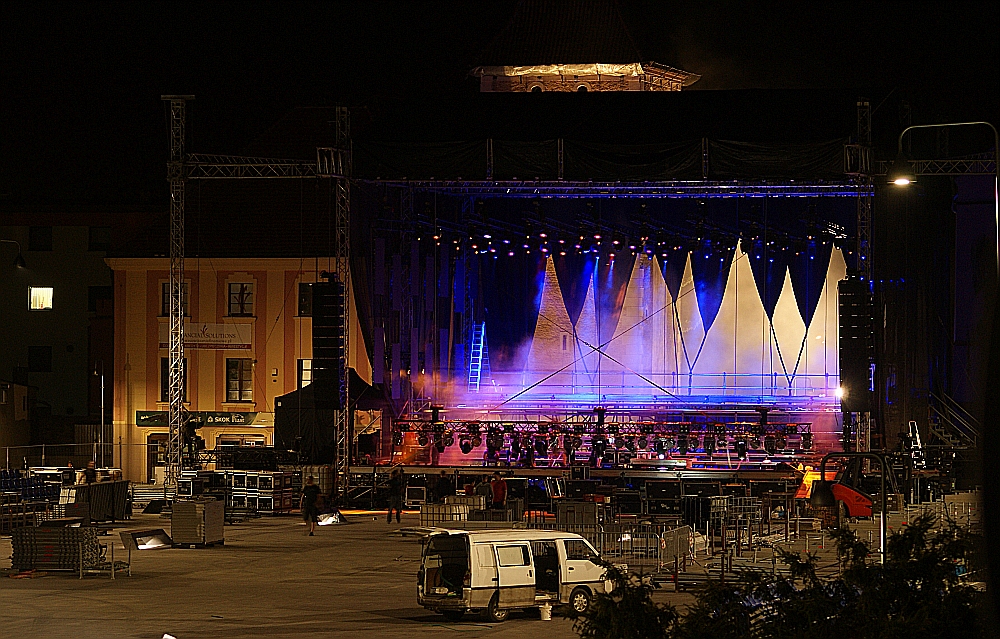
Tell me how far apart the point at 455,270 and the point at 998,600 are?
35.6 m

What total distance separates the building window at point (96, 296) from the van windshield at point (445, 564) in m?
41.1

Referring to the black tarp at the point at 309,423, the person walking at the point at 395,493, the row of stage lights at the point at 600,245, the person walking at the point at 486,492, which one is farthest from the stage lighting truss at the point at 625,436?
the person walking at the point at 486,492

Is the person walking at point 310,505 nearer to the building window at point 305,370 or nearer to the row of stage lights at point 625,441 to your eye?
the row of stage lights at point 625,441

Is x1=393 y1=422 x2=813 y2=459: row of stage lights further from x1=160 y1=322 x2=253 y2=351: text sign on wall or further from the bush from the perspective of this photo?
the bush

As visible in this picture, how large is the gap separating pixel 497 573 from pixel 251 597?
3.79 m

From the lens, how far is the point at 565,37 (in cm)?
4694

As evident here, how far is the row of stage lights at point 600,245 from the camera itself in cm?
3591

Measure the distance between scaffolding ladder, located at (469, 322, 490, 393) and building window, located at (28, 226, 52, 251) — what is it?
24.0m

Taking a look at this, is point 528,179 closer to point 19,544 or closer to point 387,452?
point 387,452

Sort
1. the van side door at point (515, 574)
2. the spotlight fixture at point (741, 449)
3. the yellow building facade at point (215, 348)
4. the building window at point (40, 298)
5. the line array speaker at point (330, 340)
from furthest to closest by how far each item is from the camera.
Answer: the building window at point (40, 298), the yellow building facade at point (215, 348), the spotlight fixture at point (741, 449), the line array speaker at point (330, 340), the van side door at point (515, 574)

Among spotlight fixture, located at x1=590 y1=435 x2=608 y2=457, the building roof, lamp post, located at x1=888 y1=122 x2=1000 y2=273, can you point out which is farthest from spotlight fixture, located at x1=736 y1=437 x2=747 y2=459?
the building roof

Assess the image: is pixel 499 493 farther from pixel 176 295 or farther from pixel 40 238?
pixel 40 238

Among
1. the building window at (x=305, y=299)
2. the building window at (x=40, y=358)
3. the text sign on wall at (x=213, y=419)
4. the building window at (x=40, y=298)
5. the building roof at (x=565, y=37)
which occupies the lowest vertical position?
the text sign on wall at (x=213, y=419)

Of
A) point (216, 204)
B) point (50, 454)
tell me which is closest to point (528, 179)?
point (216, 204)
